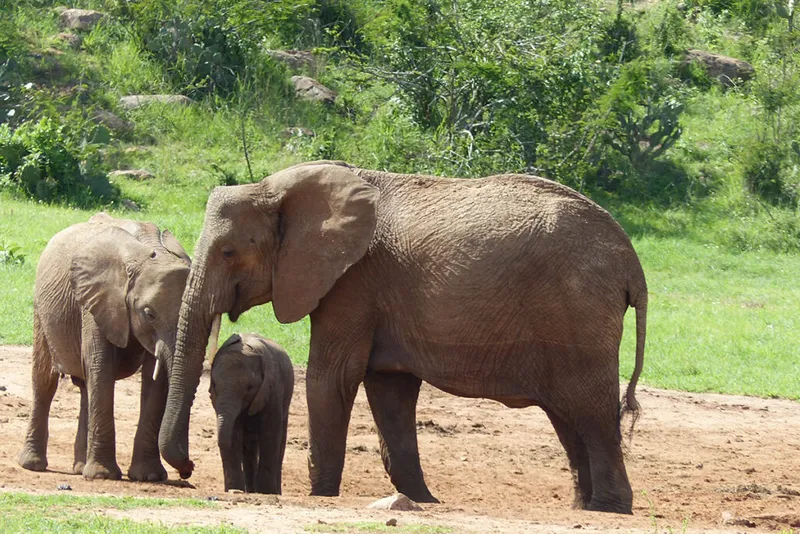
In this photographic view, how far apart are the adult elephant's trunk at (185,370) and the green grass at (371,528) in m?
1.79

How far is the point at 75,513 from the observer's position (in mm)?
5719

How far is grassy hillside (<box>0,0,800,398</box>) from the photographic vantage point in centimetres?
1644

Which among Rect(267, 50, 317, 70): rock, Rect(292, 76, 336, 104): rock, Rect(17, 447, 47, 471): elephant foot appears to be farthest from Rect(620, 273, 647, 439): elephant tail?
Rect(267, 50, 317, 70): rock

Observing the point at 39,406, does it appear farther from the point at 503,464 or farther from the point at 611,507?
the point at 611,507

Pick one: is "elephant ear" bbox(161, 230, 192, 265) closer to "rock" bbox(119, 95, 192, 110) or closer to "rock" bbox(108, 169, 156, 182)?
"rock" bbox(108, 169, 156, 182)

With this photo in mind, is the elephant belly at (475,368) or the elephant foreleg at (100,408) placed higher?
the elephant belly at (475,368)

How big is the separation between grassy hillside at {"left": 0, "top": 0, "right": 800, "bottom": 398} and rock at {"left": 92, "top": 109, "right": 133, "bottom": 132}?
0.07m

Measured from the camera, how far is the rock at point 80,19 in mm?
23109

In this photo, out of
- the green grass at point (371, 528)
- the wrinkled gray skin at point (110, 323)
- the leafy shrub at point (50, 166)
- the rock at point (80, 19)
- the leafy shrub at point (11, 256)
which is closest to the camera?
the green grass at point (371, 528)

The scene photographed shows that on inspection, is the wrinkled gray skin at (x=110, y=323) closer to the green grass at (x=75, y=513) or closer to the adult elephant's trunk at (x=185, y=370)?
the adult elephant's trunk at (x=185, y=370)

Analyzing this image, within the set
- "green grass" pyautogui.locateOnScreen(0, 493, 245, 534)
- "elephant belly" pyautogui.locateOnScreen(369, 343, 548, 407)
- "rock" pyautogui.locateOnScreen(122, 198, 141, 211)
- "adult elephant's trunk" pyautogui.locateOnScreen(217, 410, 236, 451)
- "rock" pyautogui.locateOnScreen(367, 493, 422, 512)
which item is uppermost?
"elephant belly" pyautogui.locateOnScreen(369, 343, 548, 407)

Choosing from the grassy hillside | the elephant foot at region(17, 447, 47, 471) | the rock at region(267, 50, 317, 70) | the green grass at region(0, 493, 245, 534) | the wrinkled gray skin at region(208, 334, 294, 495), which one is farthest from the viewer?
the rock at region(267, 50, 317, 70)

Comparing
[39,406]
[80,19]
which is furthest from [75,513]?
[80,19]

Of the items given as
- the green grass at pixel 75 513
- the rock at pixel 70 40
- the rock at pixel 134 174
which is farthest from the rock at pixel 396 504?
the rock at pixel 70 40
